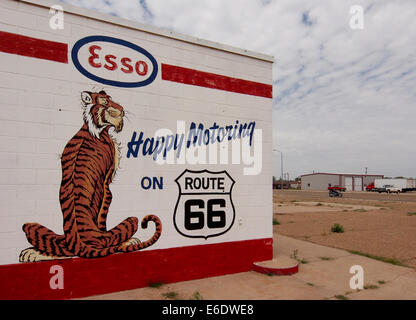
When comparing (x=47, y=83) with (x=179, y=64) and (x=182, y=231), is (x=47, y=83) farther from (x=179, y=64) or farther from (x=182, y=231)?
(x=182, y=231)

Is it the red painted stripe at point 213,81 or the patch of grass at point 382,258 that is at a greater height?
the red painted stripe at point 213,81

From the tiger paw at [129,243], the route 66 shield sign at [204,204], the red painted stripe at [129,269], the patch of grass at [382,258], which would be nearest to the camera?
the red painted stripe at [129,269]

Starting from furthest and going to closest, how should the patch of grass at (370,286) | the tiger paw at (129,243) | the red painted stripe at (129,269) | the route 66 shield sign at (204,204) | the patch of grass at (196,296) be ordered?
the route 66 shield sign at (204,204) < the patch of grass at (370,286) < the tiger paw at (129,243) < the patch of grass at (196,296) < the red painted stripe at (129,269)

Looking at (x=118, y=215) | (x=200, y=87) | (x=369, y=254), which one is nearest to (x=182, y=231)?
(x=118, y=215)

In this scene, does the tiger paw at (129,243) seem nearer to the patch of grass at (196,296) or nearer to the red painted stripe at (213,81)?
the patch of grass at (196,296)

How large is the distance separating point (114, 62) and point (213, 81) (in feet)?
7.58

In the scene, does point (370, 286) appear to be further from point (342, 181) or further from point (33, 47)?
point (342, 181)

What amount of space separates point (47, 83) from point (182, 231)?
13.1 ft

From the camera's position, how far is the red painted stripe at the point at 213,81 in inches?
255

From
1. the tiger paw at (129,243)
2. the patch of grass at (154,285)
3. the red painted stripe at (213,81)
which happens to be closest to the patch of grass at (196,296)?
the patch of grass at (154,285)

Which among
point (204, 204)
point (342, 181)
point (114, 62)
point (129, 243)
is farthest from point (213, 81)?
point (342, 181)

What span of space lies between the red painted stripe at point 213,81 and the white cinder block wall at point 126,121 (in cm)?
12

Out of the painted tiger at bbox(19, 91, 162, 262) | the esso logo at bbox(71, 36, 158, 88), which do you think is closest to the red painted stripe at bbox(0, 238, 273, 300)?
the painted tiger at bbox(19, 91, 162, 262)

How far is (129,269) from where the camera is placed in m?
5.81
